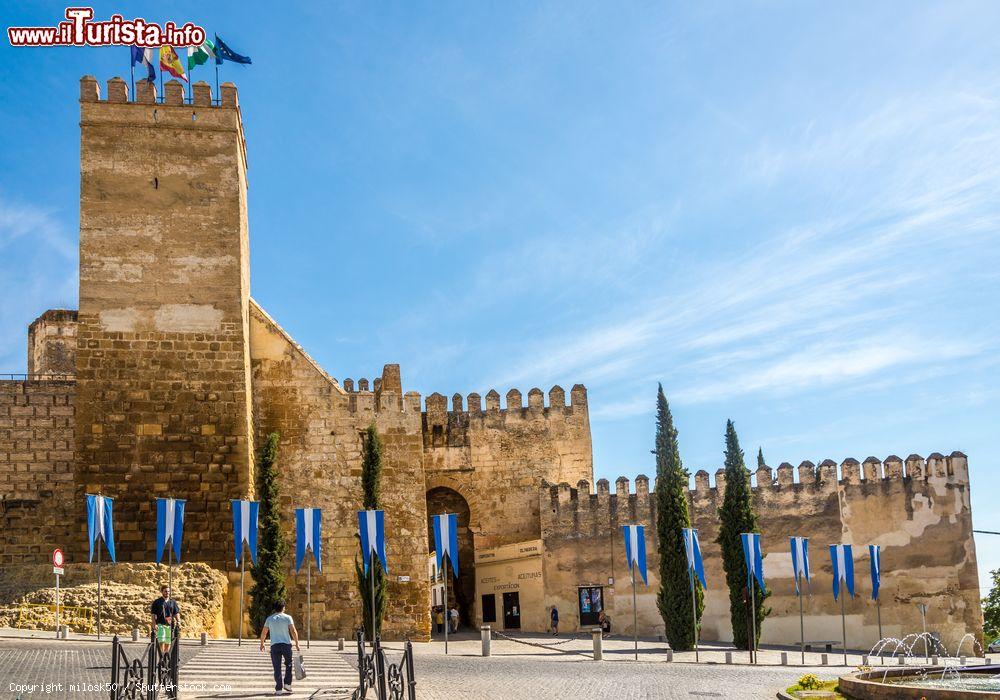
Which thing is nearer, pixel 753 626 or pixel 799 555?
pixel 753 626

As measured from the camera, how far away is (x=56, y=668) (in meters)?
14.7

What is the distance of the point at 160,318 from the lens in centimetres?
2588

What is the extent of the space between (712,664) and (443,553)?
6545 mm

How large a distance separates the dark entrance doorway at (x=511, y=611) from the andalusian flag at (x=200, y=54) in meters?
16.7

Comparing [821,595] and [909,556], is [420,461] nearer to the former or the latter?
[821,595]

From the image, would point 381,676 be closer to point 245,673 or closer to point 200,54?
point 245,673

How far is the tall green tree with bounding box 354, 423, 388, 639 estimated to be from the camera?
87.4 feet

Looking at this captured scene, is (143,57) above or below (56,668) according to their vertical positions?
above

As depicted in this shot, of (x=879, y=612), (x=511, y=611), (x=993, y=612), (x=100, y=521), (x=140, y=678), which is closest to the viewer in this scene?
(x=140, y=678)

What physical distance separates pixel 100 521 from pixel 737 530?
14660 mm

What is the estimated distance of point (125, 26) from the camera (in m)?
26.1

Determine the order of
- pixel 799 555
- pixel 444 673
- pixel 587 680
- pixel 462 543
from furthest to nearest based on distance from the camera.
A: 1. pixel 462 543
2. pixel 799 555
3. pixel 444 673
4. pixel 587 680

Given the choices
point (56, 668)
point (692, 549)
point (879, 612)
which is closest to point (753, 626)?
point (692, 549)

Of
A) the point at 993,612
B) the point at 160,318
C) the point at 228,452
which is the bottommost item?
the point at 993,612
